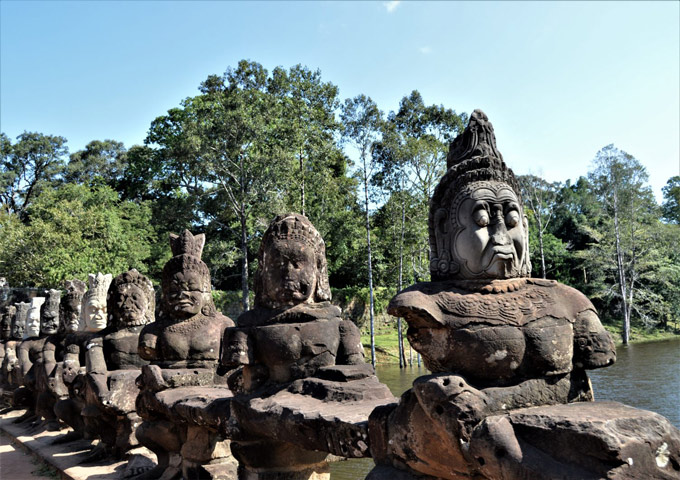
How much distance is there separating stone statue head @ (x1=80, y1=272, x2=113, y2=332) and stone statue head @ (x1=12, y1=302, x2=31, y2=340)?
19.1ft

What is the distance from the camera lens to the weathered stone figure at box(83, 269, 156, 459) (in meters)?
5.86

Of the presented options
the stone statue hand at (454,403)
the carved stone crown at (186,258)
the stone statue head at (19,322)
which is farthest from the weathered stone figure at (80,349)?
the stone statue hand at (454,403)

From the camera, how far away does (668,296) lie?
1028 inches

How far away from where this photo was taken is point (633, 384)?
11961mm

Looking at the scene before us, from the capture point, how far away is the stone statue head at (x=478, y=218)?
9.36 ft

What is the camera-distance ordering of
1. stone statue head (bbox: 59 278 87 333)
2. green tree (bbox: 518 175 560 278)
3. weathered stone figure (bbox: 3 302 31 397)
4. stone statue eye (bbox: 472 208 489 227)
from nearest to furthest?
1. stone statue eye (bbox: 472 208 489 227)
2. stone statue head (bbox: 59 278 87 333)
3. weathered stone figure (bbox: 3 302 31 397)
4. green tree (bbox: 518 175 560 278)

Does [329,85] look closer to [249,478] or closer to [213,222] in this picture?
[213,222]

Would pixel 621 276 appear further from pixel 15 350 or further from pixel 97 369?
pixel 97 369

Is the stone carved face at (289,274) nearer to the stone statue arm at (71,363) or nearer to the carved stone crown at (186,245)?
the carved stone crown at (186,245)

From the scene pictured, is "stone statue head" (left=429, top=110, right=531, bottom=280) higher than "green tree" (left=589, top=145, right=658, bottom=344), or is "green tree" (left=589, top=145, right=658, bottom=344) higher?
"green tree" (left=589, top=145, right=658, bottom=344)

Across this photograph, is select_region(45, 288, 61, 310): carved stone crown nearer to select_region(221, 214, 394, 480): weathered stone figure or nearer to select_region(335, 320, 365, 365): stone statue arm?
select_region(221, 214, 394, 480): weathered stone figure

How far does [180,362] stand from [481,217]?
341cm

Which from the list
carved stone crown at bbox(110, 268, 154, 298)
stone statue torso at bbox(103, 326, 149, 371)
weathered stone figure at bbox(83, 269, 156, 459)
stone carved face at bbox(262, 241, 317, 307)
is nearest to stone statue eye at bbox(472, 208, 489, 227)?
stone carved face at bbox(262, 241, 317, 307)

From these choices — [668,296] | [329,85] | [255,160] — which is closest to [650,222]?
[668,296]
